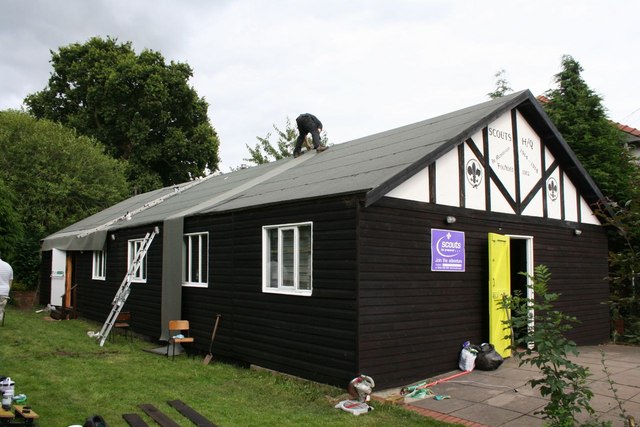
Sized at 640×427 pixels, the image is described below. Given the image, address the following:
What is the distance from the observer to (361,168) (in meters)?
9.22

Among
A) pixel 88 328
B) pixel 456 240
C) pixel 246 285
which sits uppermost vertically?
pixel 456 240

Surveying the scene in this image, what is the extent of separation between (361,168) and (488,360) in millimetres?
3740

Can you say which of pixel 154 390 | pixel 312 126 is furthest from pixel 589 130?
pixel 154 390

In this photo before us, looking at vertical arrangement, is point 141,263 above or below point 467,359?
above

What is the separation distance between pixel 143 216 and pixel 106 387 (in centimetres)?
720

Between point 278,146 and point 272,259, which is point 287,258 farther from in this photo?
point 278,146

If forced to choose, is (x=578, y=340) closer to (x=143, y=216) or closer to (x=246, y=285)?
(x=246, y=285)

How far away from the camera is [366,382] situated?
7.10 metres

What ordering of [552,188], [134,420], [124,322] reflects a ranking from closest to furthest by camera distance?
1. [134,420]
2. [552,188]
3. [124,322]

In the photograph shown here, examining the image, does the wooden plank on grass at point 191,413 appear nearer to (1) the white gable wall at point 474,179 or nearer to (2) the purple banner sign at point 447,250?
(2) the purple banner sign at point 447,250

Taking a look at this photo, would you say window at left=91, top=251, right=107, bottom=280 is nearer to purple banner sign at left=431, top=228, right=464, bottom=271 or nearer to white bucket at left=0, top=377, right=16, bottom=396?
white bucket at left=0, top=377, right=16, bottom=396

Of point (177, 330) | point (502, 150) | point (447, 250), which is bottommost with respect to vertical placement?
point (177, 330)

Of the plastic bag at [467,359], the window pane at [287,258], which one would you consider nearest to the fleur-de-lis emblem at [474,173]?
the plastic bag at [467,359]

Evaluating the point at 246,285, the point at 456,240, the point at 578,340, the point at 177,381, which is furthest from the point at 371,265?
the point at 578,340
